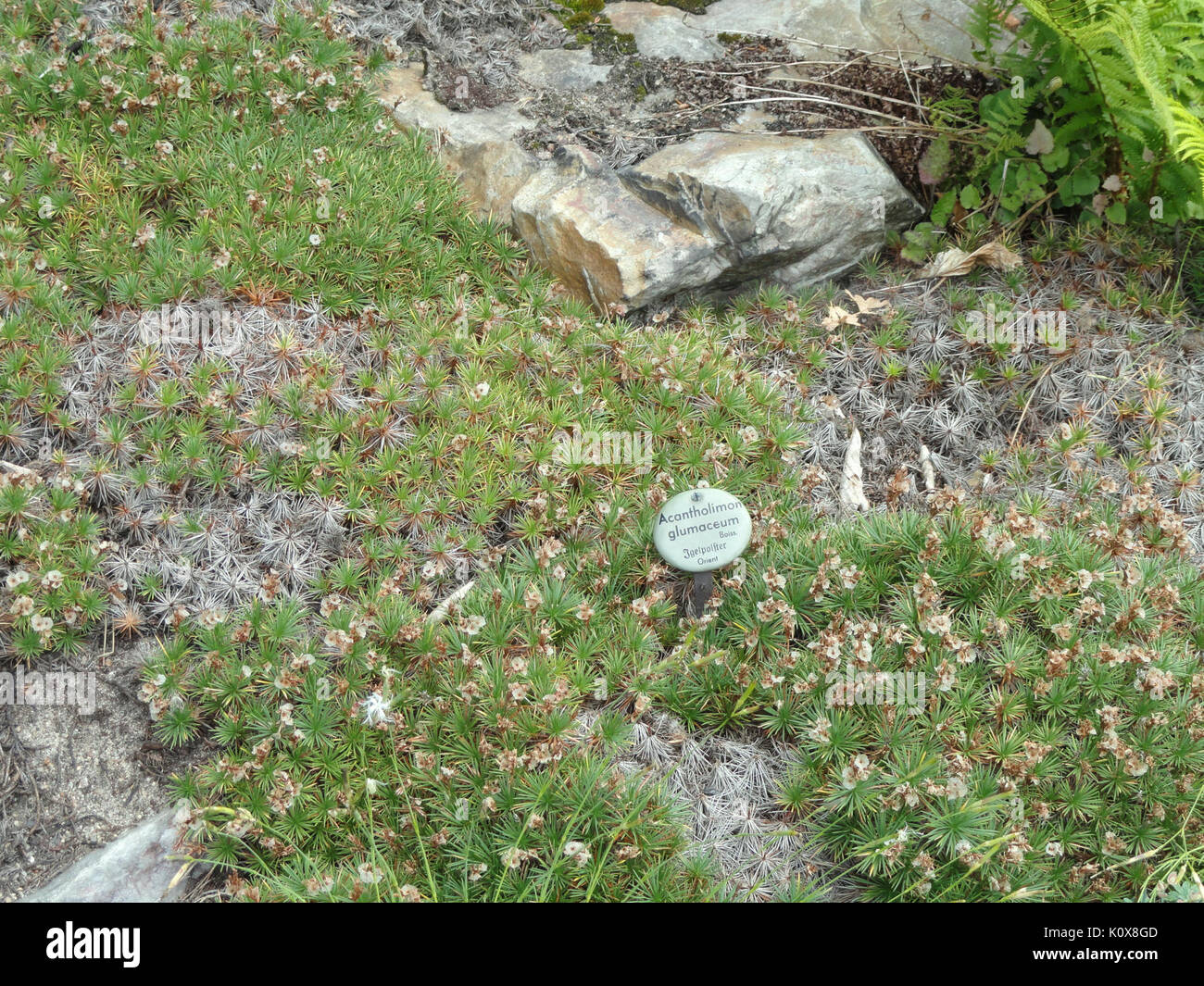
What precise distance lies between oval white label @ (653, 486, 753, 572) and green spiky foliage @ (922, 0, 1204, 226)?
2.54 meters

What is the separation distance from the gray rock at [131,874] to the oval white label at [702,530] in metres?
2.16

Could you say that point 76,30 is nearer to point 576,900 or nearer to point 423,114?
point 423,114

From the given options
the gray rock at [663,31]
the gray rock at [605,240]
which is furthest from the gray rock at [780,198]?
→ the gray rock at [663,31]

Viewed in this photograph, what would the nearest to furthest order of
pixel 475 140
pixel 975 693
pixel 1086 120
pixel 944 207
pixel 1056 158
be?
pixel 975 693
pixel 1086 120
pixel 1056 158
pixel 944 207
pixel 475 140

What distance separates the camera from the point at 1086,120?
213 inches

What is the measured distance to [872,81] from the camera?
6.40 m

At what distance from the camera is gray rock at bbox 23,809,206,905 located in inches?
145

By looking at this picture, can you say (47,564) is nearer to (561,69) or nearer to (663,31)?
(561,69)

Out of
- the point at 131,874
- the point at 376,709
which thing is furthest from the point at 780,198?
the point at 131,874

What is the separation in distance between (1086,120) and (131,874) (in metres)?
5.88

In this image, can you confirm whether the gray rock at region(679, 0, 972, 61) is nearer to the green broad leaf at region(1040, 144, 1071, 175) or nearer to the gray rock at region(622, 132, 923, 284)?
the gray rock at region(622, 132, 923, 284)

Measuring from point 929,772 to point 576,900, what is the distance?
4.43 ft

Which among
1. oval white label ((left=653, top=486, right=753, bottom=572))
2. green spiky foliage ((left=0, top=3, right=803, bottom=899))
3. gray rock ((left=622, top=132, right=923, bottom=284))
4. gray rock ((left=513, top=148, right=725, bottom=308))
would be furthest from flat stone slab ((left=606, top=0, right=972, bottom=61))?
oval white label ((left=653, top=486, right=753, bottom=572))
